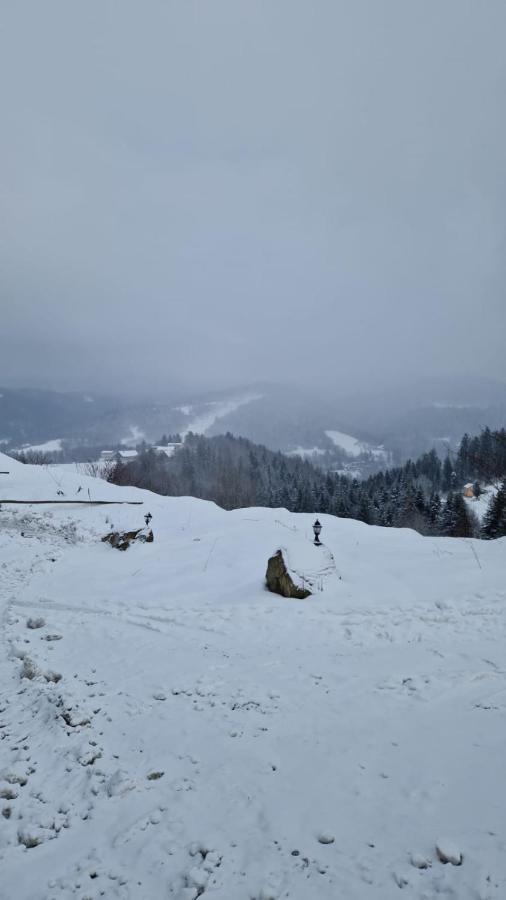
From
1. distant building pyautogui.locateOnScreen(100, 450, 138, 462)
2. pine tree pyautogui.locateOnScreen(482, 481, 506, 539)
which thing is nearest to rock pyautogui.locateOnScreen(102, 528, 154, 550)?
pine tree pyautogui.locateOnScreen(482, 481, 506, 539)

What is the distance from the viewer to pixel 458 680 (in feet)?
17.8

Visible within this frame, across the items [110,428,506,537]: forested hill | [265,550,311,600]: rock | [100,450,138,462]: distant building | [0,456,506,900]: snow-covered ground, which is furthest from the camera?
[100,450,138,462]: distant building

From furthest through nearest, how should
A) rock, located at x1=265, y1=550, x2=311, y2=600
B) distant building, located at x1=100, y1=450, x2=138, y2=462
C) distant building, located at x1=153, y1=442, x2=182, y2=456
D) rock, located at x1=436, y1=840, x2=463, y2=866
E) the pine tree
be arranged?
1. distant building, located at x1=153, y1=442, x2=182, y2=456
2. distant building, located at x1=100, y1=450, x2=138, y2=462
3. the pine tree
4. rock, located at x1=265, y1=550, x2=311, y2=600
5. rock, located at x1=436, y1=840, x2=463, y2=866

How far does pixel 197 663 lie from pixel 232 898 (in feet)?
11.7

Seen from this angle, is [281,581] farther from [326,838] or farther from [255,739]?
[326,838]

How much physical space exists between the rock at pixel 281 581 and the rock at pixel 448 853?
236 inches

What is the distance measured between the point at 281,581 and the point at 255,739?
481 centimetres

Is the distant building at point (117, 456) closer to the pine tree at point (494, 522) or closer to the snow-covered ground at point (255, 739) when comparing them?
the pine tree at point (494, 522)

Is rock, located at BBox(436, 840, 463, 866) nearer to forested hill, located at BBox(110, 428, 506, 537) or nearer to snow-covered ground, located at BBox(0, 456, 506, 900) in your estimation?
snow-covered ground, located at BBox(0, 456, 506, 900)

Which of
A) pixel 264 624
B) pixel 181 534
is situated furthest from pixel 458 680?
pixel 181 534

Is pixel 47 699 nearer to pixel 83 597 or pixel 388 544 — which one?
pixel 83 597

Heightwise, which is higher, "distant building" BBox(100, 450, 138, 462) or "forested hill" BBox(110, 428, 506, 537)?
"distant building" BBox(100, 450, 138, 462)

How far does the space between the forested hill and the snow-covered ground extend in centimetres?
2191

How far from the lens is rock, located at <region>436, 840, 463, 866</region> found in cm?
296
